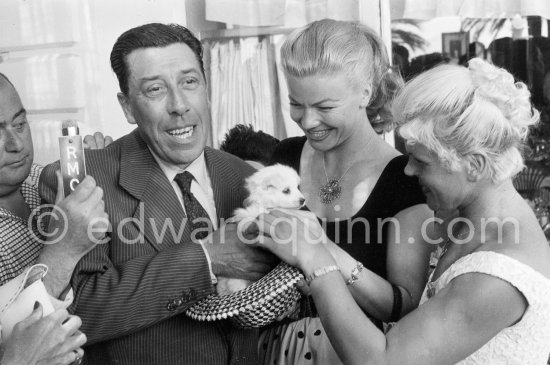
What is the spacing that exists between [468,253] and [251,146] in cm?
210

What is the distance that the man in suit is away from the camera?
222 cm

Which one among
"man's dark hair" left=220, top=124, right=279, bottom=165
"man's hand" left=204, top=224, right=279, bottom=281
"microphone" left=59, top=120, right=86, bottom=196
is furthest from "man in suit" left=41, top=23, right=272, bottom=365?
"man's dark hair" left=220, top=124, right=279, bottom=165

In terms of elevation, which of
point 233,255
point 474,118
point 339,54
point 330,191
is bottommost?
point 233,255

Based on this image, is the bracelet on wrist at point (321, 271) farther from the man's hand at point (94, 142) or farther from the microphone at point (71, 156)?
the man's hand at point (94, 142)

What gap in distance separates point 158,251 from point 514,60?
341cm

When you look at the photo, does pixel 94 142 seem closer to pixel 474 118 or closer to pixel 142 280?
pixel 142 280

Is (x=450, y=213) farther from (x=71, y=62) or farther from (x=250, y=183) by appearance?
(x=71, y=62)

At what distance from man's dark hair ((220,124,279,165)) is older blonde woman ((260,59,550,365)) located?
179cm

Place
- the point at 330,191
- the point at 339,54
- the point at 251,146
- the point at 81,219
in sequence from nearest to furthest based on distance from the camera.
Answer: the point at 81,219
the point at 339,54
the point at 330,191
the point at 251,146

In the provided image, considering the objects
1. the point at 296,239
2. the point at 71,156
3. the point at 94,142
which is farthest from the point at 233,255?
the point at 94,142

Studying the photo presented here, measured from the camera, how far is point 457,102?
205 cm

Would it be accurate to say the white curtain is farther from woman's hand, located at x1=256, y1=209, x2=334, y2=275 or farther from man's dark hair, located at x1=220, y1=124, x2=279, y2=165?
woman's hand, located at x1=256, y1=209, x2=334, y2=275

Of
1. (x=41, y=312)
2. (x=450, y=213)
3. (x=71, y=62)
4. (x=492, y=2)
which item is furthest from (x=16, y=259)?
(x=492, y=2)

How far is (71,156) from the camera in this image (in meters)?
2.03
